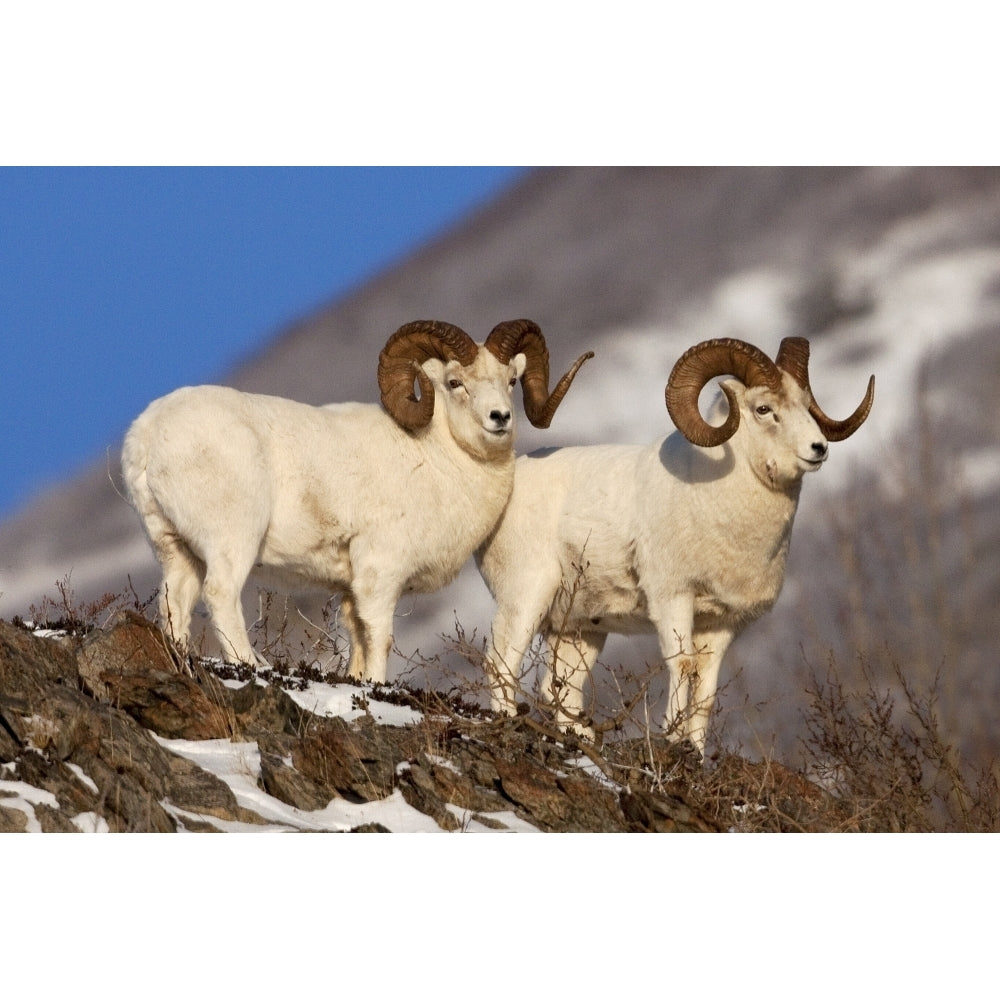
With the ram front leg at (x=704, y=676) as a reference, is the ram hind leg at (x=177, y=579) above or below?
above

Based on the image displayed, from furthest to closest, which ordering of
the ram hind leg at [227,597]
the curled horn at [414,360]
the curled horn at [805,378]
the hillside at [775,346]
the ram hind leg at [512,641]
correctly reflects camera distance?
the hillside at [775,346] < the ram hind leg at [512,641] < the curled horn at [414,360] < the curled horn at [805,378] < the ram hind leg at [227,597]

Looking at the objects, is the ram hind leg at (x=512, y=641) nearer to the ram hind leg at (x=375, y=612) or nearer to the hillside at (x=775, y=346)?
the ram hind leg at (x=375, y=612)

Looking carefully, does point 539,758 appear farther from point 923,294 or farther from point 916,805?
point 923,294

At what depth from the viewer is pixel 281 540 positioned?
13.5m

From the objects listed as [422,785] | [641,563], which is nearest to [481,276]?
[641,563]

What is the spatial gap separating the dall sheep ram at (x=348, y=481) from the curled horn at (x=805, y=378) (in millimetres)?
2000

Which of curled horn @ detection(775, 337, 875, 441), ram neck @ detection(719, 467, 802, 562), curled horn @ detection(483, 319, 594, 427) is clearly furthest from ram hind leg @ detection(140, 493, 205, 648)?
curled horn @ detection(775, 337, 875, 441)

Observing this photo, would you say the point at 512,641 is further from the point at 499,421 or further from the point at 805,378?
the point at 805,378

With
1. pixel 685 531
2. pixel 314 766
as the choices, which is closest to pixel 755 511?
pixel 685 531

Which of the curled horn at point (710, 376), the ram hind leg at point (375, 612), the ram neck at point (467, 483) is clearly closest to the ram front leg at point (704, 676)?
the curled horn at point (710, 376)

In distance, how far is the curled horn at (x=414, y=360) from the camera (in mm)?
14289

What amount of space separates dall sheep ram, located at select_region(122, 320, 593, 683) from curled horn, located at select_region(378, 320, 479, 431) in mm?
12

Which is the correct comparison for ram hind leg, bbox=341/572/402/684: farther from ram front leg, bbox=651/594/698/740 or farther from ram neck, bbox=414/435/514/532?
ram front leg, bbox=651/594/698/740

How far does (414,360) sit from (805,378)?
3282mm
